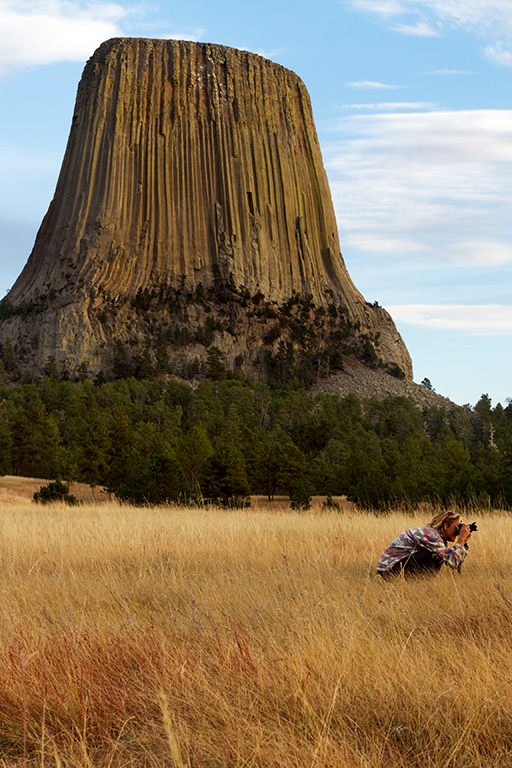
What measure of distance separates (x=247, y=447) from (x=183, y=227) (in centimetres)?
5747

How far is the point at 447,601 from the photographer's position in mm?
5273

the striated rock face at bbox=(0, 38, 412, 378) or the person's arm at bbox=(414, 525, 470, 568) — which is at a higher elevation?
the striated rock face at bbox=(0, 38, 412, 378)

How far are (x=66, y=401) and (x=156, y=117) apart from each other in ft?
164

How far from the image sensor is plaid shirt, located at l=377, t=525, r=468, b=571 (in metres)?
6.19

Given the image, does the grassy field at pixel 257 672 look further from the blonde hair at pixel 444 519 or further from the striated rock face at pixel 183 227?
the striated rock face at pixel 183 227

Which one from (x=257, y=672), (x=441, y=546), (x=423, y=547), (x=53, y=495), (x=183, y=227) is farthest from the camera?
(x=183, y=227)

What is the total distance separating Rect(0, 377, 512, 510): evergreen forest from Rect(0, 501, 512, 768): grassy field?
10717 millimetres

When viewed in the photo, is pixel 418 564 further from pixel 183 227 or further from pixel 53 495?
pixel 183 227

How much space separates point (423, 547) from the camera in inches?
248

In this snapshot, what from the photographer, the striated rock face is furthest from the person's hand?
the striated rock face

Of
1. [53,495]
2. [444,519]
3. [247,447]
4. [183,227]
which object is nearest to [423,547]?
[444,519]

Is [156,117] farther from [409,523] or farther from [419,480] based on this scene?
[409,523]

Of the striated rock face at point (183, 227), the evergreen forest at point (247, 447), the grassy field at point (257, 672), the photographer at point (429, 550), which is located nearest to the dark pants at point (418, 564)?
the photographer at point (429, 550)

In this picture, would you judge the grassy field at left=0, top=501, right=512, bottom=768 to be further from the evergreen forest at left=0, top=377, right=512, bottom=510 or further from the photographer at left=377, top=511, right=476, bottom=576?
the evergreen forest at left=0, top=377, right=512, bottom=510
